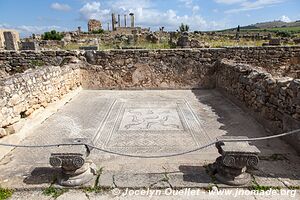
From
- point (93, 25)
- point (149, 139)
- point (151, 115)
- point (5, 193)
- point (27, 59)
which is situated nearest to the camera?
point (5, 193)

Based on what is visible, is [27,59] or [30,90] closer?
[30,90]

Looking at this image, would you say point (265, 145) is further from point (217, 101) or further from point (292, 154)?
point (217, 101)

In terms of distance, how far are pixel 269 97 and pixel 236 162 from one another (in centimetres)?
242

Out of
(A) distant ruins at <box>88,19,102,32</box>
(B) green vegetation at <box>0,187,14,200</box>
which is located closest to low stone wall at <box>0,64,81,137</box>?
(B) green vegetation at <box>0,187,14,200</box>

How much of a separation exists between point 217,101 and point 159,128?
2.75 metres

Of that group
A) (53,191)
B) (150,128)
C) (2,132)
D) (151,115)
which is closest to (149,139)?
(150,128)

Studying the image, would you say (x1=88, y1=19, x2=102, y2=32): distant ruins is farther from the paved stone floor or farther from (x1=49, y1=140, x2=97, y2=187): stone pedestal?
(x1=49, y1=140, x2=97, y2=187): stone pedestal

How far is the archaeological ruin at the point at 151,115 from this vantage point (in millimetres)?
2896

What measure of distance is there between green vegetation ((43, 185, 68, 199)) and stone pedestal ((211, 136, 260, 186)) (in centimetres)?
187

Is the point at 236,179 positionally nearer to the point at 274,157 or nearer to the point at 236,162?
the point at 236,162

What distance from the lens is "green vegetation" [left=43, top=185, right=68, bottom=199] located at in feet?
8.69

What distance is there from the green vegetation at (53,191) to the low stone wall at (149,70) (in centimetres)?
617

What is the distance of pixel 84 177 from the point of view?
2836mm

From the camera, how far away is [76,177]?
281 cm
